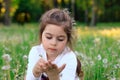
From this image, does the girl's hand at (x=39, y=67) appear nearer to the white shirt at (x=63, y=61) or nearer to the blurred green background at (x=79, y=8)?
the white shirt at (x=63, y=61)

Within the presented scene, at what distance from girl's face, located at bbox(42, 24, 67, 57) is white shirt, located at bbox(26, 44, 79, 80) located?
0.10 meters

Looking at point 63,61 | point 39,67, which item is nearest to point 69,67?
point 63,61

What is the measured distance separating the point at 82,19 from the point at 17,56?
4785 cm

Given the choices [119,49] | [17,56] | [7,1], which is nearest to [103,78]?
[17,56]

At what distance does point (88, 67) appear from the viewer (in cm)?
459

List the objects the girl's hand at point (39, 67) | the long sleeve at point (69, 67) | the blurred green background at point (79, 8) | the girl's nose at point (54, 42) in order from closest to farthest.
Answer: the girl's hand at point (39, 67) < the girl's nose at point (54, 42) < the long sleeve at point (69, 67) < the blurred green background at point (79, 8)

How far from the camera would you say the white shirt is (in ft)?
10.3

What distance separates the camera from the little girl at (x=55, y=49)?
3.06m

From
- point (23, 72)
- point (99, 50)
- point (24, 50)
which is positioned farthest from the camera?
point (99, 50)

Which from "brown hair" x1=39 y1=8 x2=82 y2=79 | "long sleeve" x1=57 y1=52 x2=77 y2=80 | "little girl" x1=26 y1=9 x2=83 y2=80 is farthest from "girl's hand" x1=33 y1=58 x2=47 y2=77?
"brown hair" x1=39 y1=8 x2=82 y2=79

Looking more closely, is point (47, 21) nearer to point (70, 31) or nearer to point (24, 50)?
point (70, 31)

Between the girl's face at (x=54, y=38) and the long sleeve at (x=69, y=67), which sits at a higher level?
the girl's face at (x=54, y=38)

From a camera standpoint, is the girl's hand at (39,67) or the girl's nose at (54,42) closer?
the girl's hand at (39,67)

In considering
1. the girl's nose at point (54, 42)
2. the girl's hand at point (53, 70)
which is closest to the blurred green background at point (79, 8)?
the girl's nose at point (54, 42)
